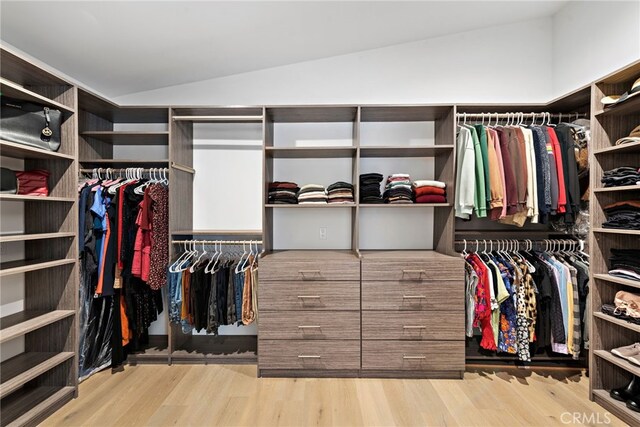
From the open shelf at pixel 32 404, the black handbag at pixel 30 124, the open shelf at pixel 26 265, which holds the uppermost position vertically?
the black handbag at pixel 30 124

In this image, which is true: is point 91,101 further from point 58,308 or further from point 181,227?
point 58,308

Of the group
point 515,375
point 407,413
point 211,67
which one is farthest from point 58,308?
point 515,375

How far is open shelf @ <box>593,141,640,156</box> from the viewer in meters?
1.82

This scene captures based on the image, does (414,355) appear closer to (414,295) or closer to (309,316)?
(414,295)

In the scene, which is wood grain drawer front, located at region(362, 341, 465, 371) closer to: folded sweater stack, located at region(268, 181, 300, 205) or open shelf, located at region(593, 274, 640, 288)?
open shelf, located at region(593, 274, 640, 288)

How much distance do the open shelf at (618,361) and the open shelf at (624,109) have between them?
154 centimetres

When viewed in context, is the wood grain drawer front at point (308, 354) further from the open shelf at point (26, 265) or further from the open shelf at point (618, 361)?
the open shelf at point (618, 361)

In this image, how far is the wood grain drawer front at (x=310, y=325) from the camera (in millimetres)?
2303

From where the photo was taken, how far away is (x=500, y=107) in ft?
8.20

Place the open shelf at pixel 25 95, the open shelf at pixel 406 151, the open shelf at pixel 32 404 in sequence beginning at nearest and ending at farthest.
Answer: the open shelf at pixel 25 95
the open shelf at pixel 32 404
the open shelf at pixel 406 151

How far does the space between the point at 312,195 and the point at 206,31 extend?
1.41 m

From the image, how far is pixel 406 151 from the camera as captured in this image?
260cm

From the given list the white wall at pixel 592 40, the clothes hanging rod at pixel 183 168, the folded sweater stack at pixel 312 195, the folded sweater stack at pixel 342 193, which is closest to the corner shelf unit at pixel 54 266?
the clothes hanging rod at pixel 183 168

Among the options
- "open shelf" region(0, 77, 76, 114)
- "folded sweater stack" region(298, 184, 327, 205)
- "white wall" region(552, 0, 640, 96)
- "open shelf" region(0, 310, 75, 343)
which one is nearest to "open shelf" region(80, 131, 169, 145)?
"open shelf" region(0, 77, 76, 114)
